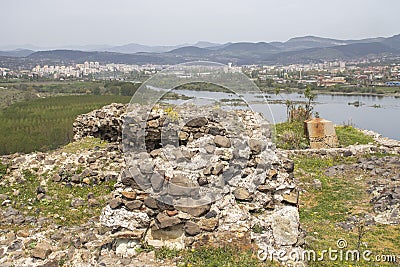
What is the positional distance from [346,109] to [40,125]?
97.6ft

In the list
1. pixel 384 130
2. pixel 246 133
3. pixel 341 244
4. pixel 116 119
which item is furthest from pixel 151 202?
pixel 384 130

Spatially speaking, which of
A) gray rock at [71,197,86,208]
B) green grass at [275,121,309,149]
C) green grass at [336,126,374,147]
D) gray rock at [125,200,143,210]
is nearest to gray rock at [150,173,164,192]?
gray rock at [125,200,143,210]

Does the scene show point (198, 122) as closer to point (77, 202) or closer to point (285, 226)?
point (285, 226)

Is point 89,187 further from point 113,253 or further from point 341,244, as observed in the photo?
point 341,244

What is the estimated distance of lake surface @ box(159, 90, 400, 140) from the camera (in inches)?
263

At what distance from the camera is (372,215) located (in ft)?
23.4

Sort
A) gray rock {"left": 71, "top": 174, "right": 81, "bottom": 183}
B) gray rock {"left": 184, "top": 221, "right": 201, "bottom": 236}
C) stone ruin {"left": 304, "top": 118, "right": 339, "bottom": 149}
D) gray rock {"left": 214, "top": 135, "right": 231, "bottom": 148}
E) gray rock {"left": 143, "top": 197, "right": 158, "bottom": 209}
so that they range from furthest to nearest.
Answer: stone ruin {"left": 304, "top": 118, "right": 339, "bottom": 149} → gray rock {"left": 71, "top": 174, "right": 81, "bottom": 183} → gray rock {"left": 214, "top": 135, "right": 231, "bottom": 148} → gray rock {"left": 143, "top": 197, "right": 158, "bottom": 209} → gray rock {"left": 184, "top": 221, "right": 201, "bottom": 236}

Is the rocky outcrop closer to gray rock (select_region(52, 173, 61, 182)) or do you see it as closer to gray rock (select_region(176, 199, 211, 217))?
gray rock (select_region(176, 199, 211, 217))

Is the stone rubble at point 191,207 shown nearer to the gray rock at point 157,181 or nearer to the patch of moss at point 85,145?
the gray rock at point 157,181

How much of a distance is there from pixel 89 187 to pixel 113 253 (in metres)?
4.09

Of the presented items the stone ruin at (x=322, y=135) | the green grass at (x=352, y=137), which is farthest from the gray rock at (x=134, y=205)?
the green grass at (x=352, y=137)

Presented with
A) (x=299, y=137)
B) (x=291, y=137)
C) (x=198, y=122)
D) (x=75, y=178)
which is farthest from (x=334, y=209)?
(x=299, y=137)

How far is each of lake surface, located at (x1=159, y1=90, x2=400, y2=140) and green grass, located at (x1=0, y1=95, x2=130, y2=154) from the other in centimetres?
1599

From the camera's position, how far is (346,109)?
39750mm
